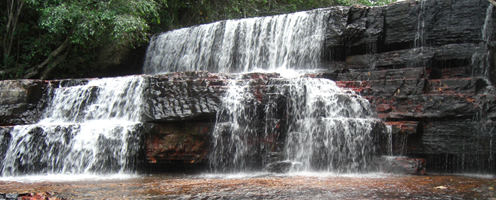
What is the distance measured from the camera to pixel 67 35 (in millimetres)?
13984

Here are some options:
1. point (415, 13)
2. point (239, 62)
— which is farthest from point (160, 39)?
point (415, 13)

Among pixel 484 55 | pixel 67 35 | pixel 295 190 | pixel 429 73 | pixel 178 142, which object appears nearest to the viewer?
pixel 295 190

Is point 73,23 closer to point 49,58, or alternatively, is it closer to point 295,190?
point 49,58

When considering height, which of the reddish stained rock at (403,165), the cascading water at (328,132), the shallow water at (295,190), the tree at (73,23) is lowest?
the shallow water at (295,190)

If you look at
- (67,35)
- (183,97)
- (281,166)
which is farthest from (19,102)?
(281,166)

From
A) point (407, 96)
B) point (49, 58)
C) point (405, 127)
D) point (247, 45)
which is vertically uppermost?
point (247, 45)

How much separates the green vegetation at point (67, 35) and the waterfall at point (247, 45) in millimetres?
1244

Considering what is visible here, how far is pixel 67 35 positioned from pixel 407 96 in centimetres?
1078

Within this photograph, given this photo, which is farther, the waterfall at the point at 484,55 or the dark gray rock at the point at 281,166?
the waterfall at the point at 484,55

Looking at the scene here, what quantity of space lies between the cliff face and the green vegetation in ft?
10.00

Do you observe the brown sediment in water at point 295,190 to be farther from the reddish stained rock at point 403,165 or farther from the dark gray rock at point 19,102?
the dark gray rock at point 19,102

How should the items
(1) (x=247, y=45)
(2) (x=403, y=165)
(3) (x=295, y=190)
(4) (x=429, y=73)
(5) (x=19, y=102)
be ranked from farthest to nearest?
(1) (x=247, y=45) < (5) (x=19, y=102) < (4) (x=429, y=73) < (2) (x=403, y=165) < (3) (x=295, y=190)

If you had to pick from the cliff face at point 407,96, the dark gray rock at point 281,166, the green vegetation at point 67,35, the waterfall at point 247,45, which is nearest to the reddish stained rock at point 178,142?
the cliff face at point 407,96

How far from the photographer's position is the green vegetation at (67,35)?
1281 centimetres
